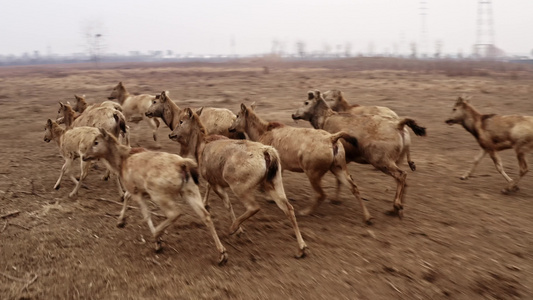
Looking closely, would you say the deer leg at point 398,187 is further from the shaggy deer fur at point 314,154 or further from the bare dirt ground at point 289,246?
the shaggy deer fur at point 314,154

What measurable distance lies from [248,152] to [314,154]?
1.38 m

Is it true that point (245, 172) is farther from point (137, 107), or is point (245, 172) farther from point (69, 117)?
point (137, 107)

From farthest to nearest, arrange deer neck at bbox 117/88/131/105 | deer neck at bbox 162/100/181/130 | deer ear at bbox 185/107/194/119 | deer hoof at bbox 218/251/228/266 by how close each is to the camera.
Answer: deer neck at bbox 117/88/131/105 → deer neck at bbox 162/100/181/130 → deer ear at bbox 185/107/194/119 → deer hoof at bbox 218/251/228/266

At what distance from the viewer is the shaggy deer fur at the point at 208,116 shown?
381 inches

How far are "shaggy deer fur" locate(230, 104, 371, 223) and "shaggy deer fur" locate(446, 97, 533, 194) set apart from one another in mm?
3800

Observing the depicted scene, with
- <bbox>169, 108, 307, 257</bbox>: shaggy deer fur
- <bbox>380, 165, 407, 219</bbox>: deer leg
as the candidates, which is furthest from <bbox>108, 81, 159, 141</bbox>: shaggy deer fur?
<bbox>380, 165, 407, 219</bbox>: deer leg

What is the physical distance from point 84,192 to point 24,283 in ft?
12.0

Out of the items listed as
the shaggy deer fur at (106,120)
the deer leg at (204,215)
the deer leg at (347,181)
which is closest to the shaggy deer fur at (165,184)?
the deer leg at (204,215)

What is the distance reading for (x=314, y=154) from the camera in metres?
6.98

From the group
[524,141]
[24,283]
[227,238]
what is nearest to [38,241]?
[24,283]

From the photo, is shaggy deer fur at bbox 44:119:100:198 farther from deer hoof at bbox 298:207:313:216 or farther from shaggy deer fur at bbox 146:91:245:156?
deer hoof at bbox 298:207:313:216

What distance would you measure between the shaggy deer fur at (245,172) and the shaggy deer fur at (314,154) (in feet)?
3.31

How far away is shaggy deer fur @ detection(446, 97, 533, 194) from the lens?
28.6ft

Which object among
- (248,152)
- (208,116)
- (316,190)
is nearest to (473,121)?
(316,190)
